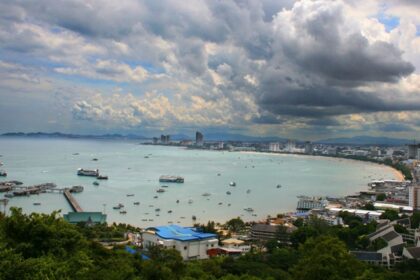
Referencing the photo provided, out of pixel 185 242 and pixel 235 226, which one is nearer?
pixel 185 242

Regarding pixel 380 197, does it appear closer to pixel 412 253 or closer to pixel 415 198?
pixel 415 198

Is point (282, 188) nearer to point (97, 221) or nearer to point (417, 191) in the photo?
point (417, 191)

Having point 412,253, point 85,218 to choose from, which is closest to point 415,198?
point 412,253

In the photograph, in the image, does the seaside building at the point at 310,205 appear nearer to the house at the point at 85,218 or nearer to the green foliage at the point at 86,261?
the house at the point at 85,218

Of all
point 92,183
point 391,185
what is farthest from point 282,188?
point 92,183

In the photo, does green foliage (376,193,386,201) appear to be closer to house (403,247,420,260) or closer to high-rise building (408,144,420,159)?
house (403,247,420,260)

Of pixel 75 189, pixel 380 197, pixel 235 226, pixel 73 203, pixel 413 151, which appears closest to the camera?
pixel 235 226

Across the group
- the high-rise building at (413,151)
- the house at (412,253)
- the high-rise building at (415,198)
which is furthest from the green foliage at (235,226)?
the high-rise building at (413,151)

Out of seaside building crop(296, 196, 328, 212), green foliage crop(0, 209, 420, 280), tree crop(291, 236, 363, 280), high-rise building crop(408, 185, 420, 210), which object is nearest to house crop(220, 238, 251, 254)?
green foliage crop(0, 209, 420, 280)

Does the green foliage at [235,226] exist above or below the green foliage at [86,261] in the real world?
below
